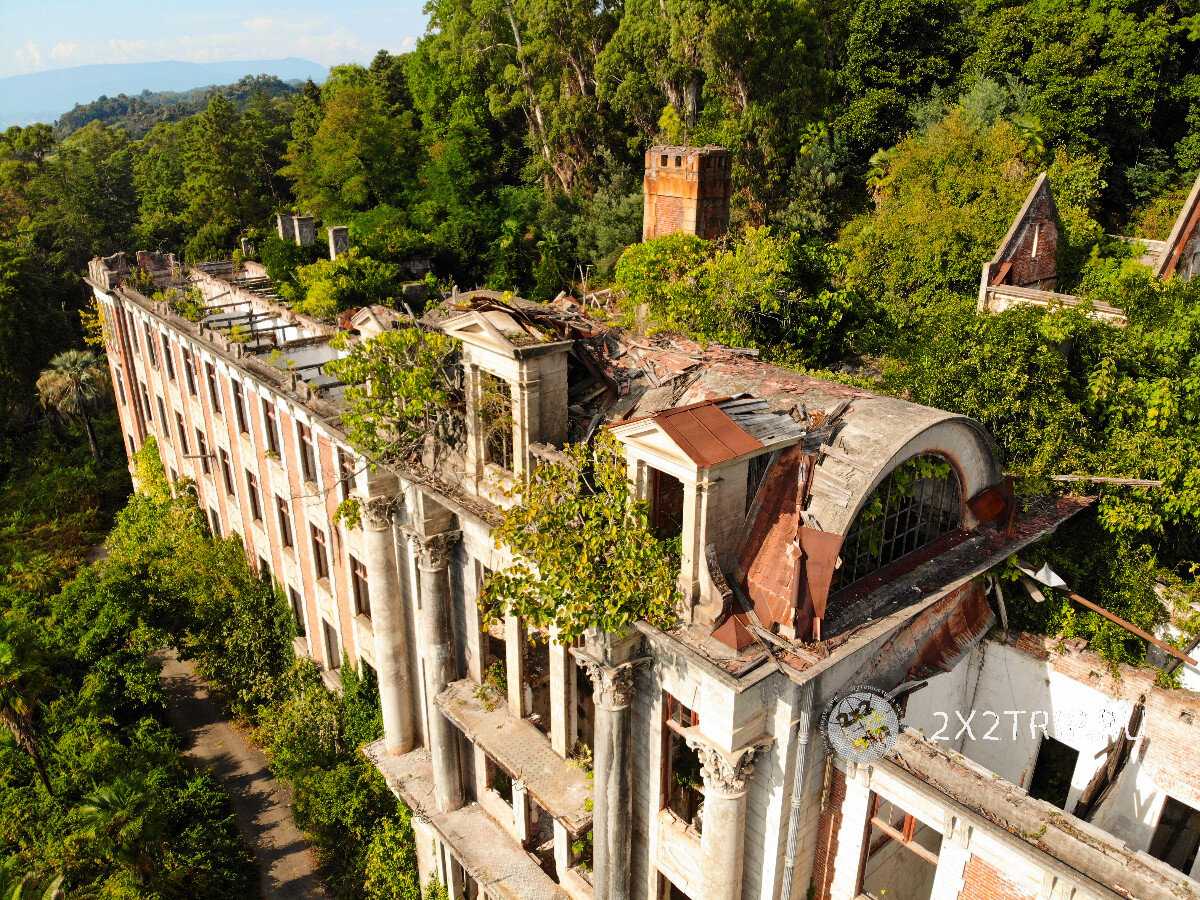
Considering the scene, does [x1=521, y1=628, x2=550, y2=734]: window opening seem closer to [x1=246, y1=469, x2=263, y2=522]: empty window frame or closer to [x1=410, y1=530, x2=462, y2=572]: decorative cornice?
[x1=410, y1=530, x2=462, y2=572]: decorative cornice

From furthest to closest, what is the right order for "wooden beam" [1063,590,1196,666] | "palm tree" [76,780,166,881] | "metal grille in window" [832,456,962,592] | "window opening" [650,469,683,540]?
"palm tree" [76,780,166,881] → "wooden beam" [1063,590,1196,666] → "window opening" [650,469,683,540] → "metal grille in window" [832,456,962,592]

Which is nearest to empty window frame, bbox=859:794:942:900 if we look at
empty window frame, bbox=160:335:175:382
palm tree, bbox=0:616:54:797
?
palm tree, bbox=0:616:54:797

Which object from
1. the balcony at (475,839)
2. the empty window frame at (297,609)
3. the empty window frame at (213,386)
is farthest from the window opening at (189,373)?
the balcony at (475,839)

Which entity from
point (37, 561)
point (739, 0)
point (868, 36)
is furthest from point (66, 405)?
point (868, 36)

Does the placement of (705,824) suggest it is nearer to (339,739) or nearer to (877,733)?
(877,733)

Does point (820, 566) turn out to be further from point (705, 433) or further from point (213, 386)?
point (213, 386)

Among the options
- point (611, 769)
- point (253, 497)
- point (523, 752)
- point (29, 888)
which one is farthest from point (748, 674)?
point (253, 497)

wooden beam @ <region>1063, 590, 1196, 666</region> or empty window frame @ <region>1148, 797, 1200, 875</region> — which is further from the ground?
wooden beam @ <region>1063, 590, 1196, 666</region>

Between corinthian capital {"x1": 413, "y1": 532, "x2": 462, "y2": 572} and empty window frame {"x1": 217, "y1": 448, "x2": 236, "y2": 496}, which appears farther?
empty window frame {"x1": 217, "y1": 448, "x2": 236, "y2": 496}
